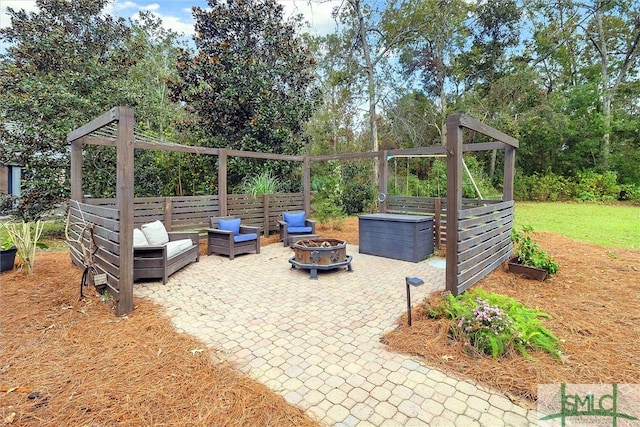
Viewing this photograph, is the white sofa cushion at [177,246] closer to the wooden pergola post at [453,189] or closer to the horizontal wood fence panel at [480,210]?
the wooden pergola post at [453,189]

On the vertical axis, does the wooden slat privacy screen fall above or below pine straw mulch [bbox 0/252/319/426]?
above

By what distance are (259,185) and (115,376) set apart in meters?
6.30

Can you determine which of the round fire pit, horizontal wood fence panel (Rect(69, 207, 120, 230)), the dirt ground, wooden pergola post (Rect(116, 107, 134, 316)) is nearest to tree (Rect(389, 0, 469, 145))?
the round fire pit

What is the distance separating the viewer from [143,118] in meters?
9.68

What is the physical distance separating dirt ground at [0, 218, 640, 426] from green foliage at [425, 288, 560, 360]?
10 cm

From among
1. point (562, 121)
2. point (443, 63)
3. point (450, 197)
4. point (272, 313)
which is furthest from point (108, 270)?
point (562, 121)

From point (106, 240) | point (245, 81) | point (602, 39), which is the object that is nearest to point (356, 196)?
point (245, 81)

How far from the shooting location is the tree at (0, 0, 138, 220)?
7750mm

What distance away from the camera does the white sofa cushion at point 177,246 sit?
4980 millimetres

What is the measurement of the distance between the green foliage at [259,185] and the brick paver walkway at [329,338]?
3.10 m

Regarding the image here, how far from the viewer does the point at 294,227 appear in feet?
24.8

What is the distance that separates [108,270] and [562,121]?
1864 centimetres

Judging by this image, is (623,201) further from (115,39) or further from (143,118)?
(115,39)

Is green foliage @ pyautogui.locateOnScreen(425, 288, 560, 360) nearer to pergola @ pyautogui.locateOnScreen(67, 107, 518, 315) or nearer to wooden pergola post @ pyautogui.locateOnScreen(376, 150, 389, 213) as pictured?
pergola @ pyautogui.locateOnScreen(67, 107, 518, 315)
